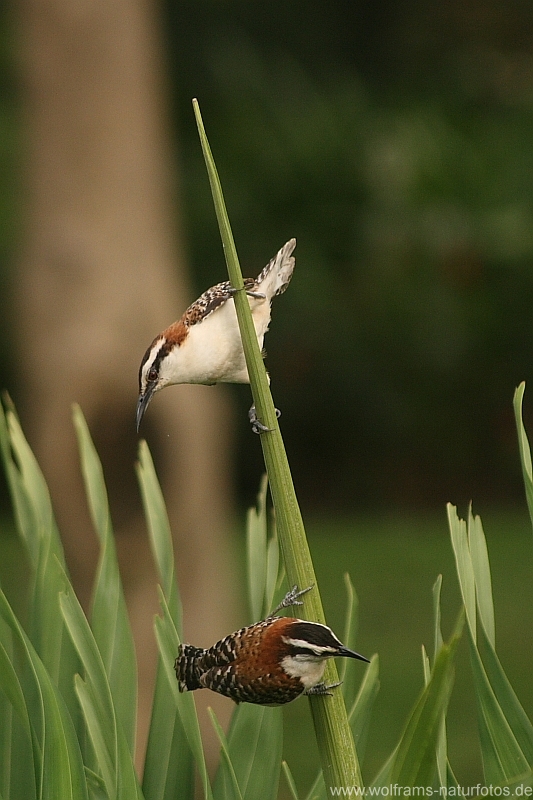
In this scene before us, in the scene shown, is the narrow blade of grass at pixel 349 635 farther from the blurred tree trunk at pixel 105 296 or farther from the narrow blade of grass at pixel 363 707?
the blurred tree trunk at pixel 105 296

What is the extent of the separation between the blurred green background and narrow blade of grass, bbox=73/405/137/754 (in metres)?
4.32

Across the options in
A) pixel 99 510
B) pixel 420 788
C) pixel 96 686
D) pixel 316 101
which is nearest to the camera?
pixel 420 788

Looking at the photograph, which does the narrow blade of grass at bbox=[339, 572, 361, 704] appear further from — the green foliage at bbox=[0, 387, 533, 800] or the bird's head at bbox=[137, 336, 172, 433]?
the bird's head at bbox=[137, 336, 172, 433]

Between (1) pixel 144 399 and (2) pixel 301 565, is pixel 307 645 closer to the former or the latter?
(2) pixel 301 565

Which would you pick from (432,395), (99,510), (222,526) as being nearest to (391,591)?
(222,526)

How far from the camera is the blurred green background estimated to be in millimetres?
6938

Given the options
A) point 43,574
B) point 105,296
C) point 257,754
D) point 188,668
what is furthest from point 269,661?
point 105,296

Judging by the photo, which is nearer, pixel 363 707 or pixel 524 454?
pixel 524 454

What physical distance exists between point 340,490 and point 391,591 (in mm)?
3692

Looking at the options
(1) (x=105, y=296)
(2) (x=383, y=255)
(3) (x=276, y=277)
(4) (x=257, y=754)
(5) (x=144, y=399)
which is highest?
(2) (x=383, y=255)

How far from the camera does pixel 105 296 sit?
5.52 metres

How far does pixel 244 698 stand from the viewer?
1.13 metres

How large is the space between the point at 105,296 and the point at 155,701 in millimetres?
4307

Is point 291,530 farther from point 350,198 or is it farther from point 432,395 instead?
point 432,395
